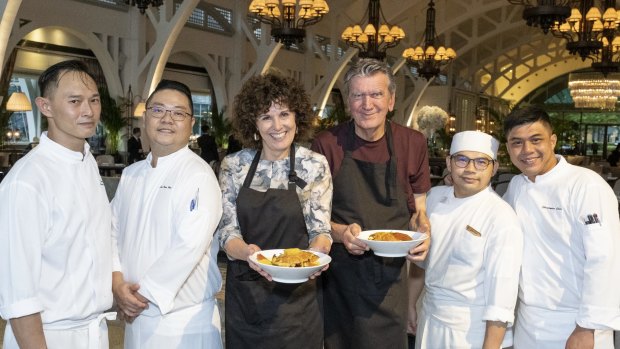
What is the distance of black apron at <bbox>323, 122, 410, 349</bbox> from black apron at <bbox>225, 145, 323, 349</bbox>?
0.24 metres

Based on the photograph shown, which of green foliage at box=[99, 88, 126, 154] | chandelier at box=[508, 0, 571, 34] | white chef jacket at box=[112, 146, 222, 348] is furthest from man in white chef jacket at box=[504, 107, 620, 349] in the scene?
green foliage at box=[99, 88, 126, 154]

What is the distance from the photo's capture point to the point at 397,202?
Result: 8.36 feet

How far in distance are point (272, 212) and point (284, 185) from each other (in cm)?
11

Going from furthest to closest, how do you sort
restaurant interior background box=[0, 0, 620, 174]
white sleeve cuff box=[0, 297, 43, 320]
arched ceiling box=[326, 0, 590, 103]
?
arched ceiling box=[326, 0, 590, 103]
restaurant interior background box=[0, 0, 620, 174]
white sleeve cuff box=[0, 297, 43, 320]

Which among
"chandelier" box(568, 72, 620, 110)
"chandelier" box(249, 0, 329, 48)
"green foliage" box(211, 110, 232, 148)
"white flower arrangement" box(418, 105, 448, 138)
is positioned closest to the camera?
"chandelier" box(249, 0, 329, 48)

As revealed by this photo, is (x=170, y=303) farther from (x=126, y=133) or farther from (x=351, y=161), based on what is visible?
(x=126, y=133)

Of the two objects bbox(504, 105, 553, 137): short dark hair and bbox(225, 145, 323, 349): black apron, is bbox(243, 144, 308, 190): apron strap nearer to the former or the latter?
bbox(225, 145, 323, 349): black apron

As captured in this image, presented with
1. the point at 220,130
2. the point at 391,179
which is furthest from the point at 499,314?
the point at 220,130

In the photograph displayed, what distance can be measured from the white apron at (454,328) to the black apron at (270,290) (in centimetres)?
46

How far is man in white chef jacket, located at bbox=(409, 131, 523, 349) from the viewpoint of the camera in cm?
219

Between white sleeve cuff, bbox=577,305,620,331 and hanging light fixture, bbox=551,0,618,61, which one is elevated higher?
hanging light fixture, bbox=551,0,618,61

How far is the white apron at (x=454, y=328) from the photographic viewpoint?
89.5 inches

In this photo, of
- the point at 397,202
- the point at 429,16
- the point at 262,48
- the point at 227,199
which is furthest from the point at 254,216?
the point at 262,48

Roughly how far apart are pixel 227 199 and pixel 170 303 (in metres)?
0.43
